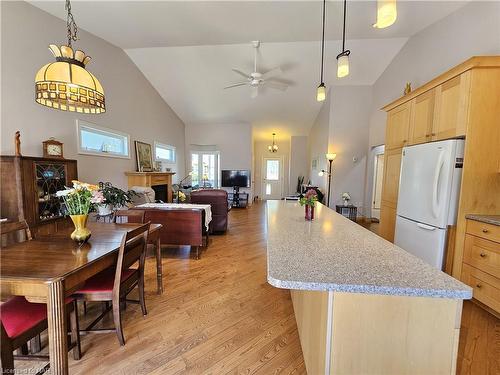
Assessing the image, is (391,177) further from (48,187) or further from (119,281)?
(48,187)

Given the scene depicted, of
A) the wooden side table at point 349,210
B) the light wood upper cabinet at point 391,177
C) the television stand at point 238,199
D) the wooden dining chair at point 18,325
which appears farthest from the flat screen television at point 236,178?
the wooden dining chair at point 18,325

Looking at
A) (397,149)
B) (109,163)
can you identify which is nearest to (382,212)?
(397,149)

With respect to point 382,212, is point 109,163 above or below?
above

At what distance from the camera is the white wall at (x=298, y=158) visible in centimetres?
926

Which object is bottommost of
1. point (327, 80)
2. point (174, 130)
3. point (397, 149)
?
point (397, 149)

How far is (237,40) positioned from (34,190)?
13.1ft

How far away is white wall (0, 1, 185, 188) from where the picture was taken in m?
2.68

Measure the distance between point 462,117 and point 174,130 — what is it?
6937 mm

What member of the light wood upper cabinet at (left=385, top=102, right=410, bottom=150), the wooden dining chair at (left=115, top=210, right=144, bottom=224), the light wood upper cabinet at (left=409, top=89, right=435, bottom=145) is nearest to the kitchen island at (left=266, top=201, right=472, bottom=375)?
the wooden dining chair at (left=115, top=210, right=144, bottom=224)

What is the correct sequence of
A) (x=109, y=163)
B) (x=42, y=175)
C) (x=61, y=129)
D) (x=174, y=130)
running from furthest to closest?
1. (x=174, y=130)
2. (x=109, y=163)
3. (x=61, y=129)
4. (x=42, y=175)

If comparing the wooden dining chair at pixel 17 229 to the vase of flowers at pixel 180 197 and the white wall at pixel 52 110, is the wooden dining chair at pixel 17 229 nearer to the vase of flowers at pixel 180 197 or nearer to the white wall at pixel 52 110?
the white wall at pixel 52 110

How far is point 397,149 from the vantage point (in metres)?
3.12

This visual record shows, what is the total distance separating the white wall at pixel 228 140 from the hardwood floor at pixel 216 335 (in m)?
5.52

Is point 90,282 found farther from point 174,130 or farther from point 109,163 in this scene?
point 174,130
